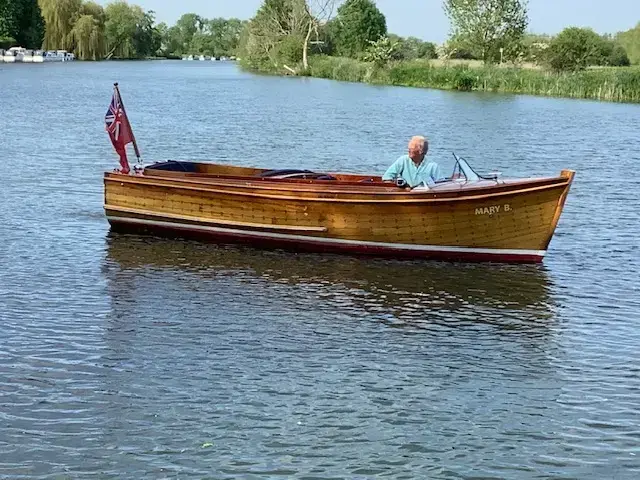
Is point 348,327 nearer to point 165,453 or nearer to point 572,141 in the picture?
point 165,453

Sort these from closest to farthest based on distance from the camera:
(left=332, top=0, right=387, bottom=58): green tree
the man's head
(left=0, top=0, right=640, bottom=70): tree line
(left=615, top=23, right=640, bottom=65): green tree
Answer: the man's head → (left=0, top=0, right=640, bottom=70): tree line → (left=615, top=23, right=640, bottom=65): green tree → (left=332, top=0, right=387, bottom=58): green tree

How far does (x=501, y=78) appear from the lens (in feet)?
214

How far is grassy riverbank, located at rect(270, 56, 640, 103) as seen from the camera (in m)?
57.6

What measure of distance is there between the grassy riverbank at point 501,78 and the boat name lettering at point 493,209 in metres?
45.2

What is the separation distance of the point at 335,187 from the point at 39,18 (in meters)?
125

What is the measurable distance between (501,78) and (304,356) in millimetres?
57798

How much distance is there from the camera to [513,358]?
1047 cm

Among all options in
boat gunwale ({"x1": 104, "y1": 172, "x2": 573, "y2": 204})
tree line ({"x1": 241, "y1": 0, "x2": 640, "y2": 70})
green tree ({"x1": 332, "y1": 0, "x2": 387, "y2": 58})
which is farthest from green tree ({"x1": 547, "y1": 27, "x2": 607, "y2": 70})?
boat gunwale ({"x1": 104, "y1": 172, "x2": 573, "y2": 204})

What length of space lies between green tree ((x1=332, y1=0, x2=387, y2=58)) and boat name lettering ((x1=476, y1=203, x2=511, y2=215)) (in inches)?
3468

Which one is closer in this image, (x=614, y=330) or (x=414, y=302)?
(x=614, y=330)

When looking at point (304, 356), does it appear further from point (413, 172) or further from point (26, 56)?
point (26, 56)

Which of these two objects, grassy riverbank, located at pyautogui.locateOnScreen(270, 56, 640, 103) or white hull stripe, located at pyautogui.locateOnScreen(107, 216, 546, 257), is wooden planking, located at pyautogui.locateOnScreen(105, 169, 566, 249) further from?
grassy riverbank, located at pyautogui.locateOnScreen(270, 56, 640, 103)

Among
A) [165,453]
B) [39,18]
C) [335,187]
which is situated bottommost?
[165,453]

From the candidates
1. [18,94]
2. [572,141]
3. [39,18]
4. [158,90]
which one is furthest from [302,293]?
[39,18]
